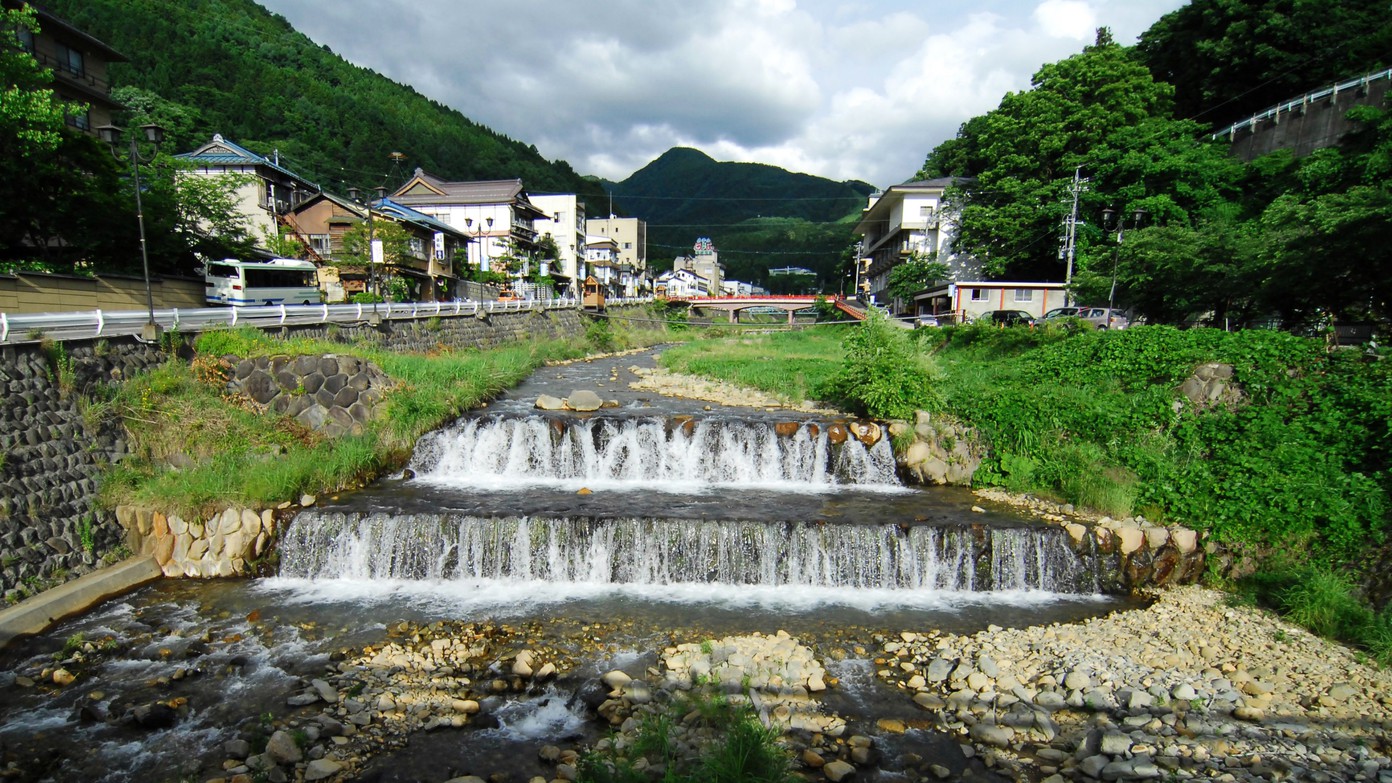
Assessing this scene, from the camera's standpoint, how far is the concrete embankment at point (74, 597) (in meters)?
8.45

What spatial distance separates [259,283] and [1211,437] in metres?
32.5

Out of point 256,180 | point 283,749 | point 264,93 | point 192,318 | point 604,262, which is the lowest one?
point 283,749

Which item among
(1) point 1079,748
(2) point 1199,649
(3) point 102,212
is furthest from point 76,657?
(3) point 102,212

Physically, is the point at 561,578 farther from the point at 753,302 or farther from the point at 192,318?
the point at 753,302

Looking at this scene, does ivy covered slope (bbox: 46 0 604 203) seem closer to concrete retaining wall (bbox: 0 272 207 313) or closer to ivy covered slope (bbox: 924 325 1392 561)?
concrete retaining wall (bbox: 0 272 207 313)

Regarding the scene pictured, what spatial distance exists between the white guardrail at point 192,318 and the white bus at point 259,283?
5050 mm

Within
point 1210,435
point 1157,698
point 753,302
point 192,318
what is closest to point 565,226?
point 753,302

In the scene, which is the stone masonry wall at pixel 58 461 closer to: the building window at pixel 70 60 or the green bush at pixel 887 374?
the green bush at pixel 887 374

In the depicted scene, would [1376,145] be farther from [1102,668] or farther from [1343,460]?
[1102,668]

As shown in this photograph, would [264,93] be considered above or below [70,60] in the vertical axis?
above

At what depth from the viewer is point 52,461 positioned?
1027cm

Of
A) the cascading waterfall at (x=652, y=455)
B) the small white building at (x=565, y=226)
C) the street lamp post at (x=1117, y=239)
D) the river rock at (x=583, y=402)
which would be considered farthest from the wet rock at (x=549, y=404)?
the small white building at (x=565, y=226)

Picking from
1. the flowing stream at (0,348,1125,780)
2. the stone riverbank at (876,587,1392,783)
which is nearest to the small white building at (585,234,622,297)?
the flowing stream at (0,348,1125,780)

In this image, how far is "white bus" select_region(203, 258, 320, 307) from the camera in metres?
24.5
